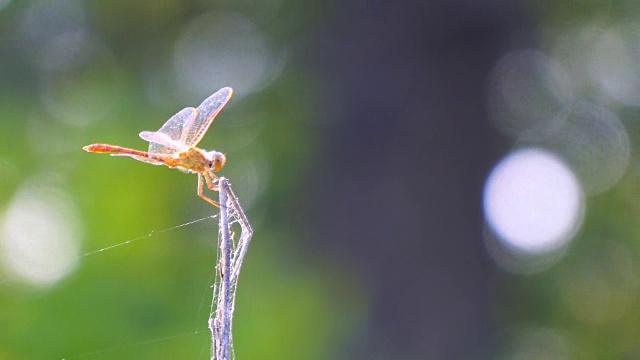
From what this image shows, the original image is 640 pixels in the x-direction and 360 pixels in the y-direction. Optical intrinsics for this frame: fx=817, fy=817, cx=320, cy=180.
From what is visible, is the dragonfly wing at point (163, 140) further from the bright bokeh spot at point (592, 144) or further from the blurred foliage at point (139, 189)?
the bright bokeh spot at point (592, 144)

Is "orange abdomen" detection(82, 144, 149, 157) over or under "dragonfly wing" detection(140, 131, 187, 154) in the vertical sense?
over

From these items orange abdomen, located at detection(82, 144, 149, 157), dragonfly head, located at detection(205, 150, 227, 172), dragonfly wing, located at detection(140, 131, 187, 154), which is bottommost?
dragonfly head, located at detection(205, 150, 227, 172)

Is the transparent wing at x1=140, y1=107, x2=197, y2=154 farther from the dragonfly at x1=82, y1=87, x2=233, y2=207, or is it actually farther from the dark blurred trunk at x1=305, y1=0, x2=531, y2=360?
the dark blurred trunk at x1=305, y1=0, x2=531, y2=360

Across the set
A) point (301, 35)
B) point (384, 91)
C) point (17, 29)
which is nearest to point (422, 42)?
point (384, 91)

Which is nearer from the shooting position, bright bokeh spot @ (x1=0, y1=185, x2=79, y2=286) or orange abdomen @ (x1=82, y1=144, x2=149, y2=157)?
orange abdomen @ (x1=82, y1=144, x2=149, y2=157)

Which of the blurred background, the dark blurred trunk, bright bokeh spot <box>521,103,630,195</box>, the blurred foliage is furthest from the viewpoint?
bright bokeh spot <box>521,103,630,195</box>

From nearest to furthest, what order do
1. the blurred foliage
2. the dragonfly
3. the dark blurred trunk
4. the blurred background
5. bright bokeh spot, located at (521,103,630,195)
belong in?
the dragonfly, the blurred foliage, the blurred background, the dark blurred trunk, bright bokeh spot, located at (521,103,630,195)

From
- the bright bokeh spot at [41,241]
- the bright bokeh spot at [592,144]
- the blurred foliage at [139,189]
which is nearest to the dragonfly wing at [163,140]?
the blurred foliage at [139,189]

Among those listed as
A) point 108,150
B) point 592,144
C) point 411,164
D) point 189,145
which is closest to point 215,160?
point 189,145

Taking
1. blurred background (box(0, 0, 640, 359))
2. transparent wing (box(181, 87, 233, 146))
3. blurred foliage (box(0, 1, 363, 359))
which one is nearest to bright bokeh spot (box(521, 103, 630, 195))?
blurred background (box(0, 0, 640, 359))
